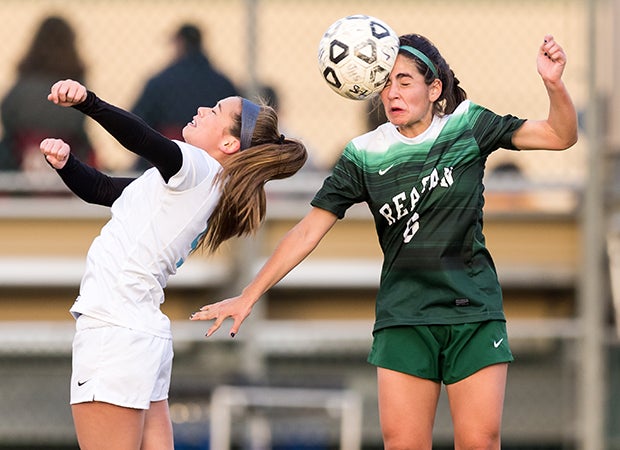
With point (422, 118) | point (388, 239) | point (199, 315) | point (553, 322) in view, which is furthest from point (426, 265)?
point (553, 322)

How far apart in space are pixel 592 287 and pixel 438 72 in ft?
11.5

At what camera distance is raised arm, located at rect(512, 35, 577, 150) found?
13.9ft

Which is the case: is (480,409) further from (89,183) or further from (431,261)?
(89,183)

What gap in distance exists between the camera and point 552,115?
4332 mm

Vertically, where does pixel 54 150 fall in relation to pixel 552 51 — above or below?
below

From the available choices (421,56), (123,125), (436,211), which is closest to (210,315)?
(123,125)

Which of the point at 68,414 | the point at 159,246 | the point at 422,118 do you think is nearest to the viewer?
the point at 159,246

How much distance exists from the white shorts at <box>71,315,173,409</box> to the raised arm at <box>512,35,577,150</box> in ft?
4.77

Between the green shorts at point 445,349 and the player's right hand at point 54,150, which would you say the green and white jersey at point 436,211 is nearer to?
the green shorts at point 445,349

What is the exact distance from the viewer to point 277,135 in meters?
4.51

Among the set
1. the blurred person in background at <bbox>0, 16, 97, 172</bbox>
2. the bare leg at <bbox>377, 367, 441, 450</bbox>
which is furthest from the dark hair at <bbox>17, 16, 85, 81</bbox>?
the bare leg at <bbox>377, 367, 441, 450</bbox>

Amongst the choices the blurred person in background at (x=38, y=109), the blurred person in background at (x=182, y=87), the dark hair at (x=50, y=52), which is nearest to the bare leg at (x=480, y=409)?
the blurred person in background at (x=182, y=87)

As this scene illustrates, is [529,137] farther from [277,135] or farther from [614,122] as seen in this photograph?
[614,122]

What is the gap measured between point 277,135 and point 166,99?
3166 millimetres
